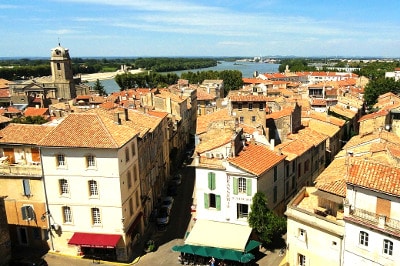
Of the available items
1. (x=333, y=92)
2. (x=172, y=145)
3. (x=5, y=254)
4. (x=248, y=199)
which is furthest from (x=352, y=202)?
(x=333, y=92)

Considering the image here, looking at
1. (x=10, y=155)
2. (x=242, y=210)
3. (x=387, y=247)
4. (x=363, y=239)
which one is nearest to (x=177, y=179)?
(x=242, y=210)

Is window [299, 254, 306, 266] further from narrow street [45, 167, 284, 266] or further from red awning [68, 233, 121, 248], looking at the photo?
red awning [68, 233, 121, 248]

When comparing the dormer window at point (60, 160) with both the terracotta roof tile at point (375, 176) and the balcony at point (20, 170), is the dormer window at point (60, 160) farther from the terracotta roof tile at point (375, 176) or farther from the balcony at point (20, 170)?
the terracotta roof tile at point (375, 176)

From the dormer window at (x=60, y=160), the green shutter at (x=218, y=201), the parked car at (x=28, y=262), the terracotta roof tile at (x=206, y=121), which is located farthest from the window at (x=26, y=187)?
the terracotta roof tile at (x=206, y=121)

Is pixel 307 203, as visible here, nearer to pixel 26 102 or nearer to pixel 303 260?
pixel 303 260

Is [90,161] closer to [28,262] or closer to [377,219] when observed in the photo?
[28,262]

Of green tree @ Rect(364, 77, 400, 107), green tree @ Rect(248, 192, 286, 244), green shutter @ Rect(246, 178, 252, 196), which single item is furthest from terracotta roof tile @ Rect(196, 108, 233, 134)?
green tree @ Rect(364, 77, 400, 107)
